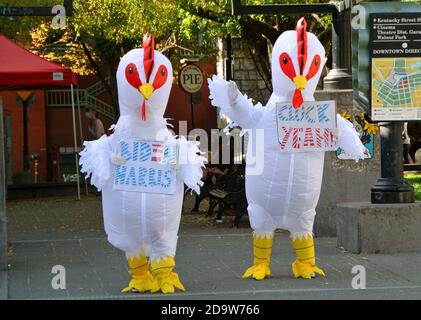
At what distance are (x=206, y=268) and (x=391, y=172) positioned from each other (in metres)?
2.55

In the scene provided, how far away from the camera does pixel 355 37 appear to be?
9.68m

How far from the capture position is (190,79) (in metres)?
20.3

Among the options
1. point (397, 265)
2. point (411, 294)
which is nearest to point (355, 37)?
point (397, 265)

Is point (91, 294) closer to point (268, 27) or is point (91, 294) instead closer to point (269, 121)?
point (269, 121)

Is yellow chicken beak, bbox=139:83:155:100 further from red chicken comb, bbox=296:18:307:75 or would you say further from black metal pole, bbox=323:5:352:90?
black metal pole, bbox=323:5:352:90

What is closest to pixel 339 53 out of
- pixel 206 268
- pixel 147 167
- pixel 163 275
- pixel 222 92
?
pixel 222 92

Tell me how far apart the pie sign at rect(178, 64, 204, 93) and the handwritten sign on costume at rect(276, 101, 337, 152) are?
40.4 feet

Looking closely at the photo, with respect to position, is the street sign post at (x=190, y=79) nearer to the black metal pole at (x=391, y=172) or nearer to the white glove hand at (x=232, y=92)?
the black metal pole at (x=391, y=172)

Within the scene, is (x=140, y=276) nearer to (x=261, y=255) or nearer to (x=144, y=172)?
(x=144, y=172)

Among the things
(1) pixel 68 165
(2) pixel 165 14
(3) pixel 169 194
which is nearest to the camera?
(3) pixel 169 194

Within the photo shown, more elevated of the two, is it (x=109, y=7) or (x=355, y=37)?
(x=109, y=7)

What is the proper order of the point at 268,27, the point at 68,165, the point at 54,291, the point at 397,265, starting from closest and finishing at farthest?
the point at 54,291, the point at 397,265, the point at 268,27, the point at 68,165

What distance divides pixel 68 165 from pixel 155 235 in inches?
613

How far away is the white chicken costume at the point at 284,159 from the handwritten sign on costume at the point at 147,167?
2.89 feet
